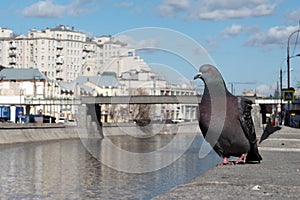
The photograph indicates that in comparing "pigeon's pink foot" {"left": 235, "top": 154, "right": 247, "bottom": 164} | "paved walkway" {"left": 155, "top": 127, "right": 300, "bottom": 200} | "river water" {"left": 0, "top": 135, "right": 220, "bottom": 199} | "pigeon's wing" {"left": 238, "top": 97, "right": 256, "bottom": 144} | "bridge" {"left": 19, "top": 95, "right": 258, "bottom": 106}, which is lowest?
"river water" {"left": 0, "top": 135, "right": 220, "bottom": 199}

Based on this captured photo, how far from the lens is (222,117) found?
13.2 metres

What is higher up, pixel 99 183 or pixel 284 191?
pixel 284 191

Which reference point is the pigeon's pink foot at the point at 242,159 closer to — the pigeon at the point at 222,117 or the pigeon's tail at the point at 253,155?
the pigeon's tail at the point at 253,155

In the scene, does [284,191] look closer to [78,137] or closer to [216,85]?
[216,85]

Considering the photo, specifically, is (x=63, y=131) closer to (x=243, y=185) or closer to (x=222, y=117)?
(x=222, y=117)

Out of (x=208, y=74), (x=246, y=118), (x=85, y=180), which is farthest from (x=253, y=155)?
(x=85, y=180)

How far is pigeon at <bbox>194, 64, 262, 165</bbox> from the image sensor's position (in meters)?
13.1

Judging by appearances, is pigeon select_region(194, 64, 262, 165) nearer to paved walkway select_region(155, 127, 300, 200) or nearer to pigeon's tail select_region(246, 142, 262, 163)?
pigeon's tail select_region(246, 142, 262, 163)

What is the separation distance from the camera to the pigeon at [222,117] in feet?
42.9

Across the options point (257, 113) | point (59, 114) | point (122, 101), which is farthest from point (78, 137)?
point (59, 114)

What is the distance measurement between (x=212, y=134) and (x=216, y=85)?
106 cm

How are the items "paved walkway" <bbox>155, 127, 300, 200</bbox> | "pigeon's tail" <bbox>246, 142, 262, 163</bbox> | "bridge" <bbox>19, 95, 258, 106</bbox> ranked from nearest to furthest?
"paved walkway" <bbox>155, 127, 300, 200</bbox>, "pigeon's tail" <bbox>246, 142, 262, 163</bbox>, "bridge" <bbox>19, 95, 258, 106</bbox>

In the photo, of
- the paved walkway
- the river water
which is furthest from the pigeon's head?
the river water

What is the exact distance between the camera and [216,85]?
43.9 feet
